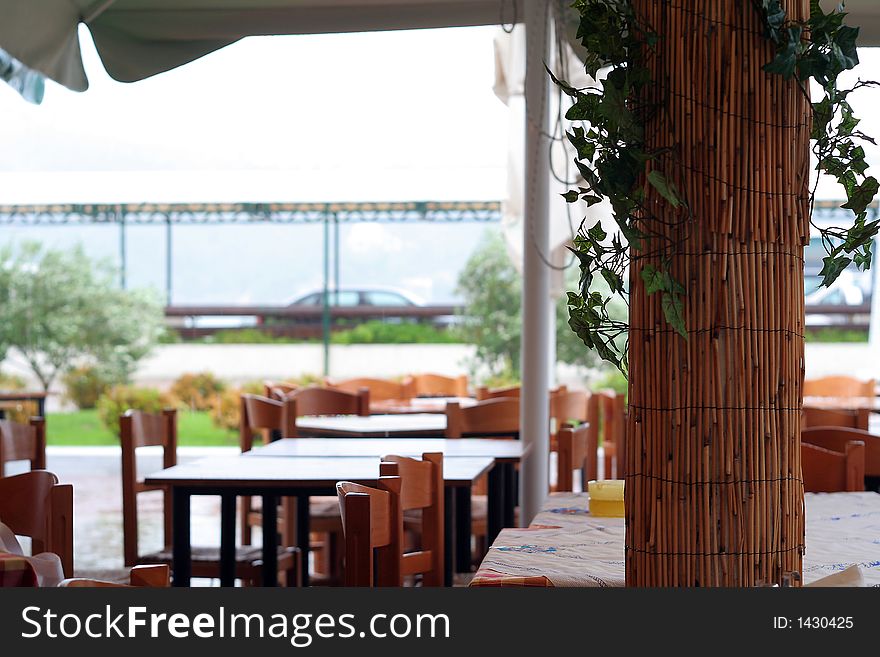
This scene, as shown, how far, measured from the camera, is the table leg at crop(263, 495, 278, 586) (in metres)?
3.42

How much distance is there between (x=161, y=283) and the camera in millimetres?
10562

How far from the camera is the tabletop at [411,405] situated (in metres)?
6.45

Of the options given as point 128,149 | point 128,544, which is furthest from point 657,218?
point 128,149

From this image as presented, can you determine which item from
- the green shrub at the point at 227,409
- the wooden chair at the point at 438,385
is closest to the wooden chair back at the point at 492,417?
the wooden chair at the point at 438,385

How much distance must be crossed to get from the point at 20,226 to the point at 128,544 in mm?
8021

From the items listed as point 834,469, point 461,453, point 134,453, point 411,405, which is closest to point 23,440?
point 134,453

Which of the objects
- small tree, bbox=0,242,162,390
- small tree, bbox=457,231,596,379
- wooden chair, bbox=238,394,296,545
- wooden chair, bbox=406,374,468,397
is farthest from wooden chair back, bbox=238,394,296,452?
small tree, bbox=0,242,162,390

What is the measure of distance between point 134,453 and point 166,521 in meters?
0.42

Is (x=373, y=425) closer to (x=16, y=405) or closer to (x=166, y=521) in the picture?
(x=166, y=521)

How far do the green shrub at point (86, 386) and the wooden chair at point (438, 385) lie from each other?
13.0ft

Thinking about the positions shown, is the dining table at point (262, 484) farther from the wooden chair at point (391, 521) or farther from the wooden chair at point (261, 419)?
the wooden chair at point (261, 419)

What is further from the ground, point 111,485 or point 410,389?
point 410,389

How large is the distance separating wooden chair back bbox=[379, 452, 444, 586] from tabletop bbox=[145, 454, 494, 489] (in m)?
0.26

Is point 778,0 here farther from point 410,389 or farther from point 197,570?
point 410,389
